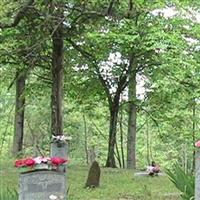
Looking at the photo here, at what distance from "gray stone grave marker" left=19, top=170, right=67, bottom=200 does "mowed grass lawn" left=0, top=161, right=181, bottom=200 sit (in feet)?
9.73

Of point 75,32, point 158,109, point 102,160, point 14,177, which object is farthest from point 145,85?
point 102,160

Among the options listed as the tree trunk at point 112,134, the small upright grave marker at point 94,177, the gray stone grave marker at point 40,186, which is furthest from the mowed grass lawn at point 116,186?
the tree trunk at point 112,134

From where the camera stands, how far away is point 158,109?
2203 cm

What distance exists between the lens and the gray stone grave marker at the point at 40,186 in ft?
20.9

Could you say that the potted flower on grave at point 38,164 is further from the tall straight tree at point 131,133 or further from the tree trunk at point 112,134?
the tall straight tree at point 131,133

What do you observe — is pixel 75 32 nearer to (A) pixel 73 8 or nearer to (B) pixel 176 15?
(A) pixel 73 8

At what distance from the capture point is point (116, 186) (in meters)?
13.0

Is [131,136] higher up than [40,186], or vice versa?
[131,136]

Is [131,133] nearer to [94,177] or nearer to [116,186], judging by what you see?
[116,186]

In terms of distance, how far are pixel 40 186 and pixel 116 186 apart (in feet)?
22.4

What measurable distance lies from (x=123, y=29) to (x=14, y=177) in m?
5.77

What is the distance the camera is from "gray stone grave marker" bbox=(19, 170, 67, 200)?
6379 millimetres

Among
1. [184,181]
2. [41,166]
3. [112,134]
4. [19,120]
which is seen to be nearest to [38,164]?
[41,166]

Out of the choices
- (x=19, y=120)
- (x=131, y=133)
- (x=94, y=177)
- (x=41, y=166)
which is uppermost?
(x=19, y=120)
